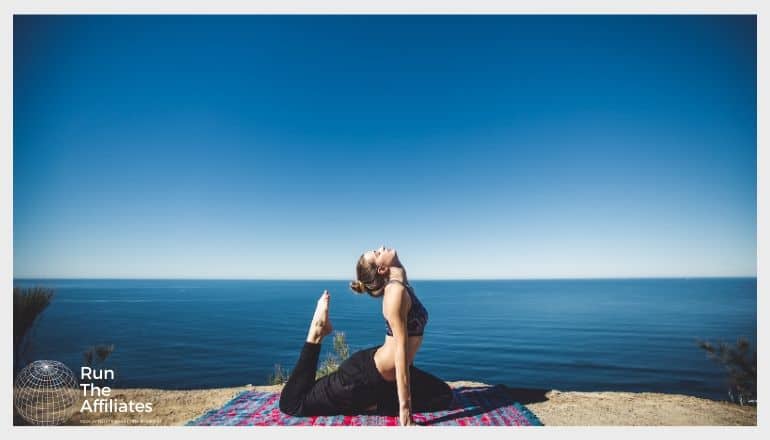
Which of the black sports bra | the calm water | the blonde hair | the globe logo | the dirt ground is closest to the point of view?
the black sports bra

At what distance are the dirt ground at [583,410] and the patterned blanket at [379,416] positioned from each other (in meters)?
0.25

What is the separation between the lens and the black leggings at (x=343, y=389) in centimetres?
375

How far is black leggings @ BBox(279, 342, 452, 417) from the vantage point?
3.75m

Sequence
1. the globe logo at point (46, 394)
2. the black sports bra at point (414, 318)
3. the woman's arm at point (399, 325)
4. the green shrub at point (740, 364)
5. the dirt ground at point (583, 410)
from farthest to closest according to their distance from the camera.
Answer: the green shrub at point (740, 364)
the dirt ground at point (583, 410)
the globe logo at point (46, 394)
the black sports bra at point (414, 318)
the woman's arm at point (399, 325)

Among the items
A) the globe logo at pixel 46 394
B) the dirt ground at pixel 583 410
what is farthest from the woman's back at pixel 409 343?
the globe logo at pixel 46 394

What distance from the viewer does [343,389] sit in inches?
148

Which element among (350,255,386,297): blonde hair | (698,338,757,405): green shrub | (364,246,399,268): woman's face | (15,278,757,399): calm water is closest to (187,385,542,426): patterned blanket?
(350,255,386,297): blonde hair

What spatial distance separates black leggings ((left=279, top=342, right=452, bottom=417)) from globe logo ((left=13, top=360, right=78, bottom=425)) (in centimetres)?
228

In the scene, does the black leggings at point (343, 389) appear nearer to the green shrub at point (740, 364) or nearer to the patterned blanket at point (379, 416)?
the patterned blanket at point (379, 416)

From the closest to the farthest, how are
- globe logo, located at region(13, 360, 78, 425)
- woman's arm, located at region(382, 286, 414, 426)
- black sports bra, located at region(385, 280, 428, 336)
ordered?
1. woman's arm, located at region(382, 286, 414, 426)
2. black sports bra, located at region(385, 280, 428, 336)
3. globe logo, located at region(13, 360, 78, 425)

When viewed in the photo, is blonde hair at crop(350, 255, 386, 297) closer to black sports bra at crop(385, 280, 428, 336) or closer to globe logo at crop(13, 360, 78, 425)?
black sports bra at crop(385, 280, 428, 336)

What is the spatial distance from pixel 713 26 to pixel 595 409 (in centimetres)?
485
